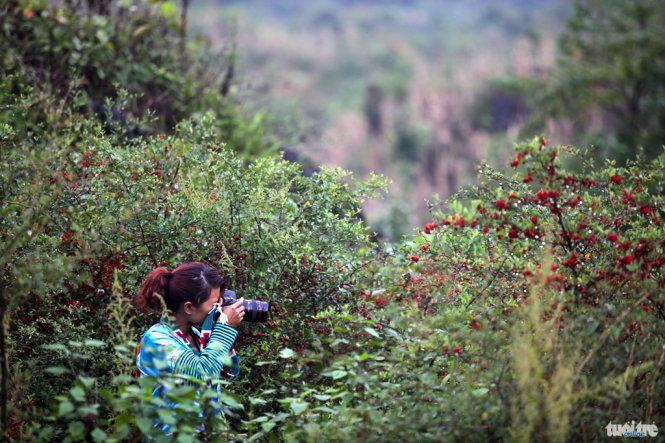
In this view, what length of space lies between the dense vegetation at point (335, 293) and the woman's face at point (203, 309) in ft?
1.14

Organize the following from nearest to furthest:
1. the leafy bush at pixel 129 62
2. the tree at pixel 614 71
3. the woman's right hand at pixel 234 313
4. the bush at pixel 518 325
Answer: the bush at pixel 518 325
the woman's right hand at pixel 234 313
the leafy bush at pixel 129 62
the tree at pixel 614 71

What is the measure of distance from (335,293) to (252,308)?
25.1 inches

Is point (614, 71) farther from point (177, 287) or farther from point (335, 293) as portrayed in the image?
point (177, 287)

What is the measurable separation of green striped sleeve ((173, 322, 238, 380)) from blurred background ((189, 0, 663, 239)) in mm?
1461

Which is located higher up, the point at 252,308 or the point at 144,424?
the point at 252,308

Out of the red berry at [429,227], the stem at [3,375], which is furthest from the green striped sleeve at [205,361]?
the red berry at [429,227]

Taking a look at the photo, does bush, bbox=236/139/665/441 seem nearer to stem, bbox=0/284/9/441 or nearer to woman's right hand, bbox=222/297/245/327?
woman's right hand, bbox=222/297/245/327

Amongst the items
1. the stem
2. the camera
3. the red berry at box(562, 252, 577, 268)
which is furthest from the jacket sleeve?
the red berry at box(562, 252, 577, 268)

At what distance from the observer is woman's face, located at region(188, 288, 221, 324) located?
3535mm

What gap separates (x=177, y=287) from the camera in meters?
3.48

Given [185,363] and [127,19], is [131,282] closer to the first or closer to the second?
[185,363]

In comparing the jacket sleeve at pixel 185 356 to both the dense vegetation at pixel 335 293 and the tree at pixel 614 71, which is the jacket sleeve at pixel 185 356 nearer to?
the dense vegetation at pixel 335 293

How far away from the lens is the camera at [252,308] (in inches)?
138

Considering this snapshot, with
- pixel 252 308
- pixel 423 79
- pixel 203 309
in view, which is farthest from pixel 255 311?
pixel 423 79
